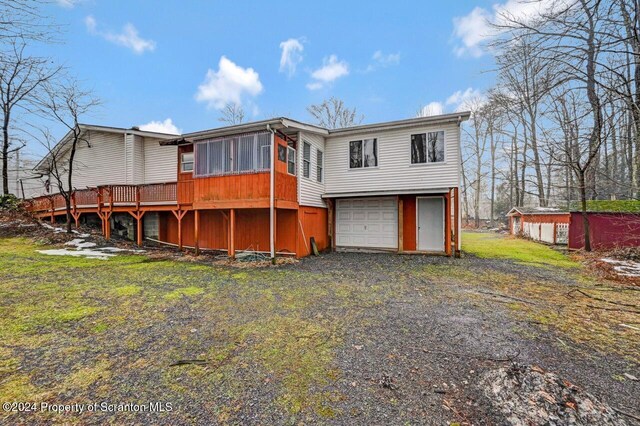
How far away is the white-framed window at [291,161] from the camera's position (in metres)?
9.93

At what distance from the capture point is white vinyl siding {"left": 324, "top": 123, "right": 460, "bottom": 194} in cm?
1016

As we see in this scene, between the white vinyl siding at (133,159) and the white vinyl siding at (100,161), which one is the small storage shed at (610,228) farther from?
the white vinyl siding at (100,161)

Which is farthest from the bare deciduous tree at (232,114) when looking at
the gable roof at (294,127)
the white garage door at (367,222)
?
the white garage door at (367,222)

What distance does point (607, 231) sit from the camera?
1111cm

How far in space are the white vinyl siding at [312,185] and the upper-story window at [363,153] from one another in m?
1.38

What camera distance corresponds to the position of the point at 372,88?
21.8 metres

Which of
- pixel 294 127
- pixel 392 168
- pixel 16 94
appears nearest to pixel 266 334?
pixel 294 127

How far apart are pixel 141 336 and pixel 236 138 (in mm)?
7384

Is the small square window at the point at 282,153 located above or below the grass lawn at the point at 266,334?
above

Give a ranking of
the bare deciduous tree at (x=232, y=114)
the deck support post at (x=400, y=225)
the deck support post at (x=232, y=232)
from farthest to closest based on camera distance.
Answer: the bare deciduous tree at (x=232, y=114) → the deck support post at (x=400, y=225) → the deck support post at (x=232, y=232)

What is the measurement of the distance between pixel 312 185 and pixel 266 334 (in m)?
8.00

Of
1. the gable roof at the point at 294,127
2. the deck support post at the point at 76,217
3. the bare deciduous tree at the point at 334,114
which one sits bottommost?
the deck support post at the point at 76,217

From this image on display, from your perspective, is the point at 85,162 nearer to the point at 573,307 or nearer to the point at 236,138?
the point at 236,138

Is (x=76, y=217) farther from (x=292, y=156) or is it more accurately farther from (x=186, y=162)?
(x=292, y=156)
